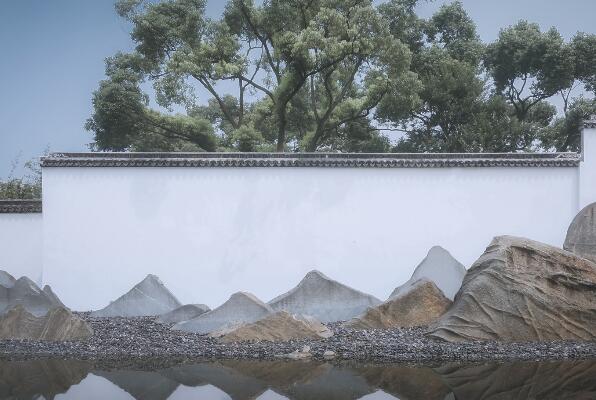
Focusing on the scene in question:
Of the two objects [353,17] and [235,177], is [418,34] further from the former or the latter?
[235,177]

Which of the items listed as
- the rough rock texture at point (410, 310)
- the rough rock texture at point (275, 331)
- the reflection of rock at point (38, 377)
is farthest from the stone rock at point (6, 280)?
the rough rock texture at point (410, 310)

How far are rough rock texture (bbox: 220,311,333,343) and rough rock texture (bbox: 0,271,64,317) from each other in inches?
129

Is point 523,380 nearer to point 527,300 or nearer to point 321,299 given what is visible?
point 527,300

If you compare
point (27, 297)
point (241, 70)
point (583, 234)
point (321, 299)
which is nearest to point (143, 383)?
point (321, 299)

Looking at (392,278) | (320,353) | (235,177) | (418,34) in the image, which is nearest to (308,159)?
(235,177)

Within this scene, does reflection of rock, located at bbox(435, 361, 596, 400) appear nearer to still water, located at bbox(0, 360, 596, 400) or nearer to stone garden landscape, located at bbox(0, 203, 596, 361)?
still water, located at bbox(0, 360, 596, 400)

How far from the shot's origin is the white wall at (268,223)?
39.4 feet

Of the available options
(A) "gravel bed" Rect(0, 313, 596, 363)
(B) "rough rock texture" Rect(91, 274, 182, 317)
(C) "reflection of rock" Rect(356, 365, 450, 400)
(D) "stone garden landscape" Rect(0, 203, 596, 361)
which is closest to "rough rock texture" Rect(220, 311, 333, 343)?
(D) "stone garden landscape" Rect(0, 203, 596, 361)

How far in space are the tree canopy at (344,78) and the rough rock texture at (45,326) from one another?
842 centimetres

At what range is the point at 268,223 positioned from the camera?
1210 cm

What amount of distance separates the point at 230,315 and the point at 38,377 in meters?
3.07

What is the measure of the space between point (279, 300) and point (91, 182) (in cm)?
437

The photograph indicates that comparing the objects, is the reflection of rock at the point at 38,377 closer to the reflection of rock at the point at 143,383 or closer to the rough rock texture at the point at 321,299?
the reflection of rock at the point at 143,383

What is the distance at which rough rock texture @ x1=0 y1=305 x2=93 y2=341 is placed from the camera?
884cm
